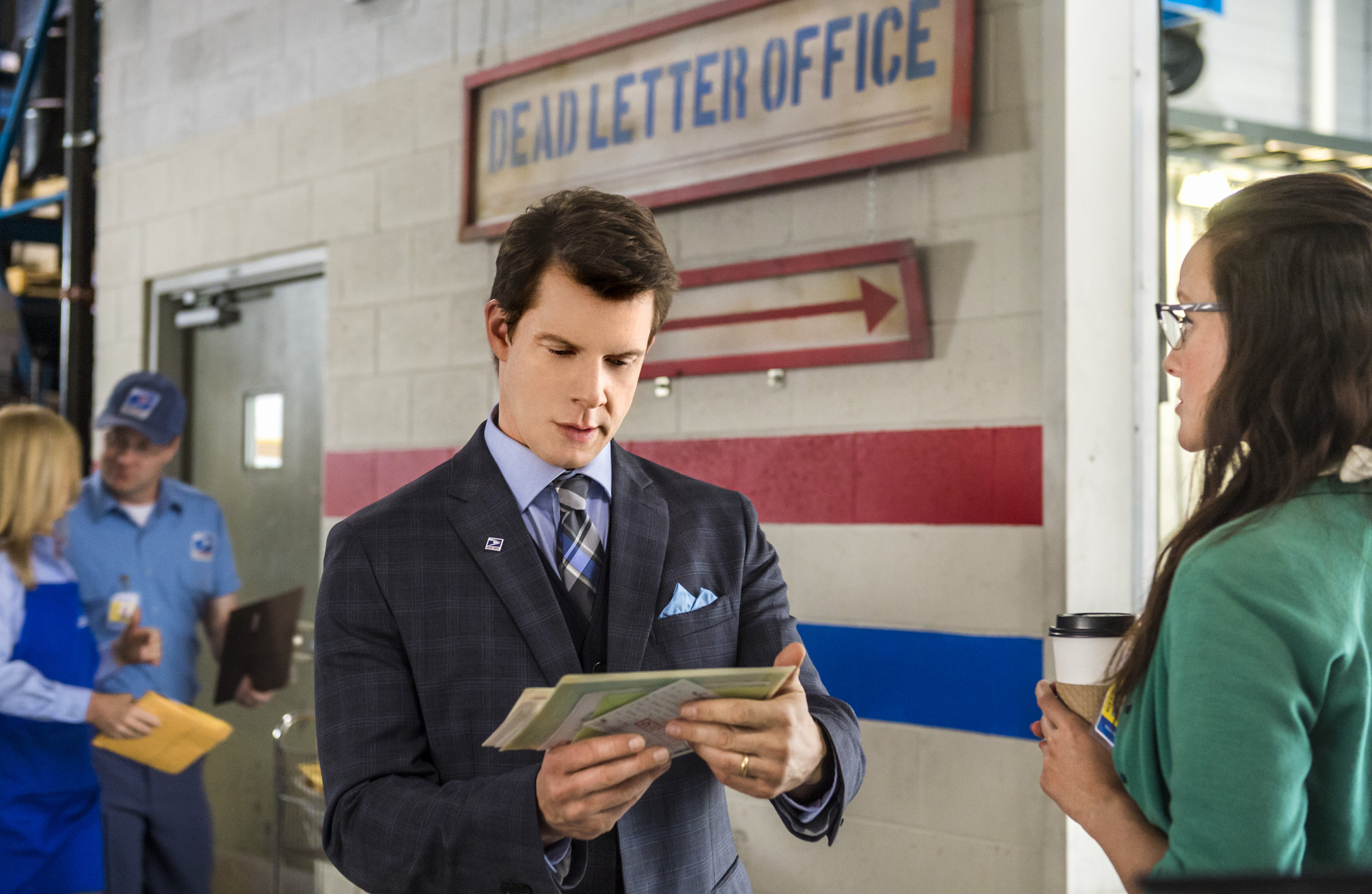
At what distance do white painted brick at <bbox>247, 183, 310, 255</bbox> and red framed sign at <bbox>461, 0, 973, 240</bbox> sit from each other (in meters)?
0.81

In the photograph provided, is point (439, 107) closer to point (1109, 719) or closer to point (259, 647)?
point (259, 647)

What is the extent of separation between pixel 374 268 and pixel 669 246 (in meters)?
1.17

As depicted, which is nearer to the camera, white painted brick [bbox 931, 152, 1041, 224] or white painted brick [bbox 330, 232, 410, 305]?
white painted brick [bbox 931, 152, 1041, 224]

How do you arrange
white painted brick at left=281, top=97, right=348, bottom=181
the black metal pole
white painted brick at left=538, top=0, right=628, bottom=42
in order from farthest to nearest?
the black metal pole, white painted brick at left=281, top=97, right=348, bottom=181, white painted brick at left=538, top=0, right=628, bottom=42

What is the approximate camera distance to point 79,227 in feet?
15.0

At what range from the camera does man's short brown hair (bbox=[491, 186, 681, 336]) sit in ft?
4.25

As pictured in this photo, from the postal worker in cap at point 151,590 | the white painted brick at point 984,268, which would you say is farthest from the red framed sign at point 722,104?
the postal worker in cap at point 151,590

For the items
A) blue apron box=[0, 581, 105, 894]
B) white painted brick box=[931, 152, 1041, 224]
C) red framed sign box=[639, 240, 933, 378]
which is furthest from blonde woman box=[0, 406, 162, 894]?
white painted brick box=[931, 152, 1041, 224]

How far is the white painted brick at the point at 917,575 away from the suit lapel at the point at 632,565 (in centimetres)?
105

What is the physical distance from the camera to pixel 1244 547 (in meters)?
0.96

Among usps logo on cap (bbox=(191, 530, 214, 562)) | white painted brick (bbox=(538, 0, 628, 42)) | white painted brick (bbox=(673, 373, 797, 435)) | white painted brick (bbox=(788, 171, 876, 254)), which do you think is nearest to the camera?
white painted brick (bbox=(788, 171, 876, 254))

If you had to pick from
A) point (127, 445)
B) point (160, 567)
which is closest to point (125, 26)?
point (127, 445)

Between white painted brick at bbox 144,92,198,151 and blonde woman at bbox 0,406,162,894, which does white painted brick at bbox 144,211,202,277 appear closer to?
white painted brick at bbox 144,92,198,151

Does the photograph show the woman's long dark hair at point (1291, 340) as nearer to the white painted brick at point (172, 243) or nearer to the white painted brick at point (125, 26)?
the white painted brick at point (172, 243)
